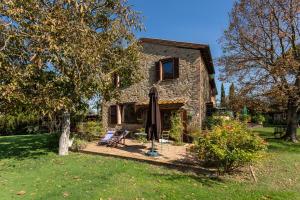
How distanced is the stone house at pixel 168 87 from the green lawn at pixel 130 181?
7.04 metres

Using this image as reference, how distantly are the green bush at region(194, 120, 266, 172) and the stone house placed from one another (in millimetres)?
8052

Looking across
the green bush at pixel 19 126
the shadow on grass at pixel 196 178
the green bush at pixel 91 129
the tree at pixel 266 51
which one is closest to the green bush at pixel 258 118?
the tree at pixel 266 51

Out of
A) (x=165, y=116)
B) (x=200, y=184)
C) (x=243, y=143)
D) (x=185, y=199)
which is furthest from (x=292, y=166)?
(x=165, y=116)

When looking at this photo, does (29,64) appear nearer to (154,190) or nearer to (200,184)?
(154,190)

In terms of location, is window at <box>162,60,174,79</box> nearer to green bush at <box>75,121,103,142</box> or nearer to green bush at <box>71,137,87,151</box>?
green bush at <box>75,121,103,142</box>

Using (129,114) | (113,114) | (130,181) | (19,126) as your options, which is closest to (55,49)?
(130,181)

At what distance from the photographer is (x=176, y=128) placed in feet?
55.4

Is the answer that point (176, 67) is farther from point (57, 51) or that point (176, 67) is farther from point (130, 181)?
point (130, 181)

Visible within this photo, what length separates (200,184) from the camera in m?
8.12

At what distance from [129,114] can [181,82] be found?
16.1 feet

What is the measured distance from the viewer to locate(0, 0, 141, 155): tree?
8.90m

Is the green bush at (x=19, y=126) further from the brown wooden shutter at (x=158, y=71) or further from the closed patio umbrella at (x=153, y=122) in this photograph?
the closed patio umbrella at (x=153, y=122)

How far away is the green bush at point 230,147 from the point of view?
28.5 feet

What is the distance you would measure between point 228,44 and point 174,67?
445cm
